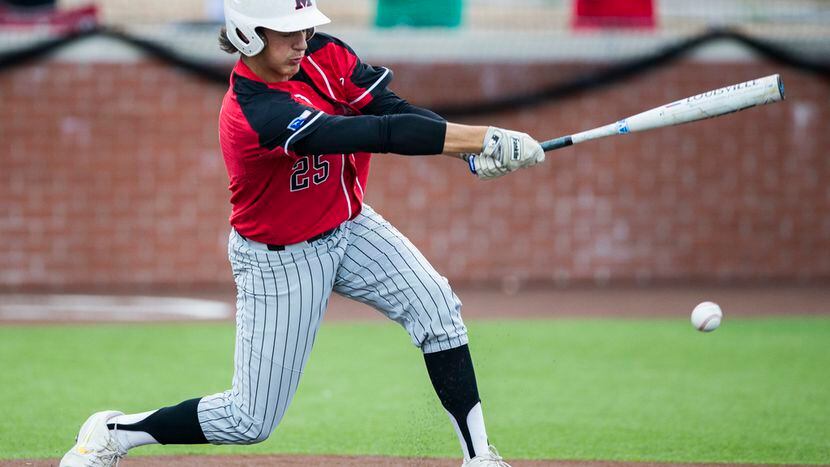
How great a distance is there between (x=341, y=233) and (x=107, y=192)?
803 cm

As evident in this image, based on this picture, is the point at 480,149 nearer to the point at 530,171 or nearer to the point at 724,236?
the point at 530,171

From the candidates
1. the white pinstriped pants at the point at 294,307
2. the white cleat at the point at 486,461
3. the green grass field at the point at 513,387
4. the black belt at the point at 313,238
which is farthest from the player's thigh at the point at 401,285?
the green grass field at the point at 513,387

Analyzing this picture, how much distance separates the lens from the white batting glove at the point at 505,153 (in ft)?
14.1

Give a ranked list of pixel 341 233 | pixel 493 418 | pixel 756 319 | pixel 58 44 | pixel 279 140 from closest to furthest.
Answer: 1. pixel 279 140
2. pixel 341 233
3. pixel 493 418
4. pixel 756 319
5. pixel 58 44

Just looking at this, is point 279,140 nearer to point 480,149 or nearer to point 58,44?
point 480,149

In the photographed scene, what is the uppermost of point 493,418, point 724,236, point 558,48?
point 558,48

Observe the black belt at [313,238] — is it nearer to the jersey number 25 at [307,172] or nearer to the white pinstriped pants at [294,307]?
Result: the white pinstriped pants at [294,307]

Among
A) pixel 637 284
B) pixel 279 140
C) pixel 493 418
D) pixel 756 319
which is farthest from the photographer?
pixel 637 284

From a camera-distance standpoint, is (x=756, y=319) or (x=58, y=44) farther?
(x=58, y=44)

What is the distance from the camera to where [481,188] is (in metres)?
12.6

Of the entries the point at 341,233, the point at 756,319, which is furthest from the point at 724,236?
the point at 341,233

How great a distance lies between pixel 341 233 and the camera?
484 cm

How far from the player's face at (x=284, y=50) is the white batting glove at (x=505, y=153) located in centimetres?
83

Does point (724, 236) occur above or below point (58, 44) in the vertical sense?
below
